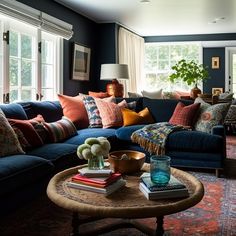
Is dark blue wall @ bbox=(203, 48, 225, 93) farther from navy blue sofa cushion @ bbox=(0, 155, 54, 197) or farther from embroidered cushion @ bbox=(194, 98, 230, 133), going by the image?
navy blue sofa cushion @ bbox=(0, 155, 54, 197)

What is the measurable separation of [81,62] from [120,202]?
177 inches

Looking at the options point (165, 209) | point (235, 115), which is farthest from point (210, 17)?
point (165, 209)

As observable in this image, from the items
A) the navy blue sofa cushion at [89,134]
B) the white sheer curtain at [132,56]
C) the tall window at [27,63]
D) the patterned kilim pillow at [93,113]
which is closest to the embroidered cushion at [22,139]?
the navy blue sofa cushion at [89,134]

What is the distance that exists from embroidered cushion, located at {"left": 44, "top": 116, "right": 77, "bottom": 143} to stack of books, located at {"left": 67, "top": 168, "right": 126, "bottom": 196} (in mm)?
1549

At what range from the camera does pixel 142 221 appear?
2432 mm

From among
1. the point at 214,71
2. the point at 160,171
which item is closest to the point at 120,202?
the point at 160,171

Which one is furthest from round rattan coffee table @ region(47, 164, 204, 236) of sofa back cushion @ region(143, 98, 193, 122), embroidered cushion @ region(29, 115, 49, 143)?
sofa back cushion @ region(143, 98, 193, 122)

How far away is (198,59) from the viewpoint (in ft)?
29.1

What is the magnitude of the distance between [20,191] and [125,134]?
2.00 meters

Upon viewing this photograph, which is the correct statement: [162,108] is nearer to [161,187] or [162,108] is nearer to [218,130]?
[218,130]

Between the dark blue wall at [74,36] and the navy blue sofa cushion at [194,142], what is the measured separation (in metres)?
2.28

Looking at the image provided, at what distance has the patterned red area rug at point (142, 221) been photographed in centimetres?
227

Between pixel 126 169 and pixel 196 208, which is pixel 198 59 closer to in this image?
pixel 196 208

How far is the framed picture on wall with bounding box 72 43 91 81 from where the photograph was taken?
5641 millimetres
